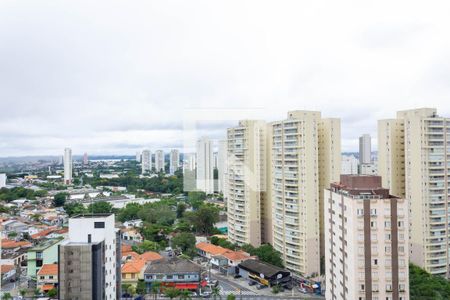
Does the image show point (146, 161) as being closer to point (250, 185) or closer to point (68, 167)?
point (68, 167)

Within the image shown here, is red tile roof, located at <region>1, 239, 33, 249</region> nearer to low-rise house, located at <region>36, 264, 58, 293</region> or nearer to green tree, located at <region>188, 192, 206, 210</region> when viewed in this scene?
low-rise house, located at <region>36, 264, 58, 293</region>

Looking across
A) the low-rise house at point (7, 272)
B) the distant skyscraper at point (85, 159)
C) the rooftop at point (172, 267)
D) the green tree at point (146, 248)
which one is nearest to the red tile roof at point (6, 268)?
the low-rise house at point (7, 272)

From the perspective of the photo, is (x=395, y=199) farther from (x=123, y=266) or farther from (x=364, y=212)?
(x=123, y=266)

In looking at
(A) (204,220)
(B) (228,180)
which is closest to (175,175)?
(A) (204,220)

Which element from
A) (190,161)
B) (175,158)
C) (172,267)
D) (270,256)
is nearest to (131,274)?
(172,267)

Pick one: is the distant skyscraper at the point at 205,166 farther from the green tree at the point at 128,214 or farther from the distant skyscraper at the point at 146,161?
the distant skyscraper at the point at 146,161

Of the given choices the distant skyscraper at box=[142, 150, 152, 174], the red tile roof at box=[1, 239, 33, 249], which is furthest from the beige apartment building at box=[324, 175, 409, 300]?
the distant skyscraper at box=[142, 150, 152, 174]
